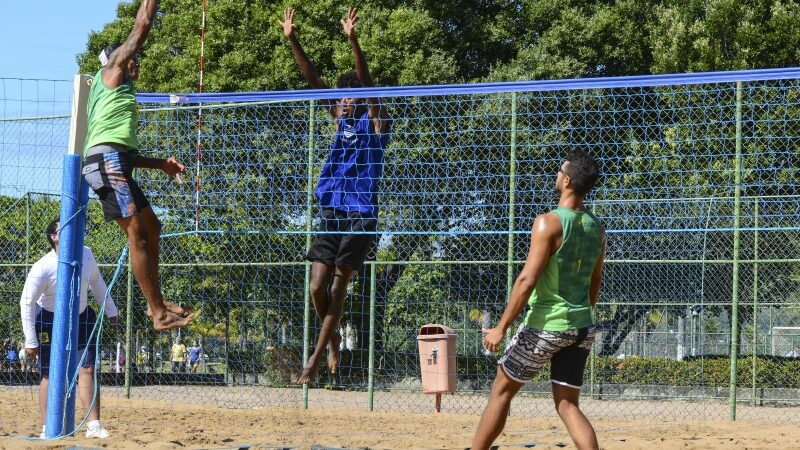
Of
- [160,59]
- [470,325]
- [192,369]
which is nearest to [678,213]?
[470,325]

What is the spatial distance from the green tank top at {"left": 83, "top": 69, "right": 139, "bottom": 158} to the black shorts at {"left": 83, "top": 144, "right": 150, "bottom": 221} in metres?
0.07

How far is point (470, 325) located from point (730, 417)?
138 inches

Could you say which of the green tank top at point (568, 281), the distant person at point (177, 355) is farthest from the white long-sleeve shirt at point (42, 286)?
the distant person at point (177, 355)

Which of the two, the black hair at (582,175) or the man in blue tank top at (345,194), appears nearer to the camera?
the black hair at (582,175)

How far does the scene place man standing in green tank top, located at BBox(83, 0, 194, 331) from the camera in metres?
6.35

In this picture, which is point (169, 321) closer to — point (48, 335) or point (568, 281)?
point (48, 335)

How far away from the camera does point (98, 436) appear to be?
25.8 ft

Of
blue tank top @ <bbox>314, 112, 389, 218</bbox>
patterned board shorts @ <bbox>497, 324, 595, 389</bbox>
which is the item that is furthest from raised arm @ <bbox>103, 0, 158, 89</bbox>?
patterned board shorts @ <bbox>497, 324, 595, 389</bbox>

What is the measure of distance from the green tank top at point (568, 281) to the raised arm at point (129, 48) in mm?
2633

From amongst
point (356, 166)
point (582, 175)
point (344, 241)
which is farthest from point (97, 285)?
point (582, 175)

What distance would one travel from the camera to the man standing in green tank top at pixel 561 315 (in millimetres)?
5504

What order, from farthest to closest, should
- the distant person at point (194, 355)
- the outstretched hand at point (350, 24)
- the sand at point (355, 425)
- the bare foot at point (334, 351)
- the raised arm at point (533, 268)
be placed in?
the distant person at point (194, 355) < the sand at point (355, 425) < the bare foot at point (334, 351) < the outstretched hand at point (350, 24) < the raised arm at point (533, 268)

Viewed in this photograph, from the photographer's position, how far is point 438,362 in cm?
1213

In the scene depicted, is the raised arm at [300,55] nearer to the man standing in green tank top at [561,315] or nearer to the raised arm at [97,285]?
the raised arm at [97,285]
